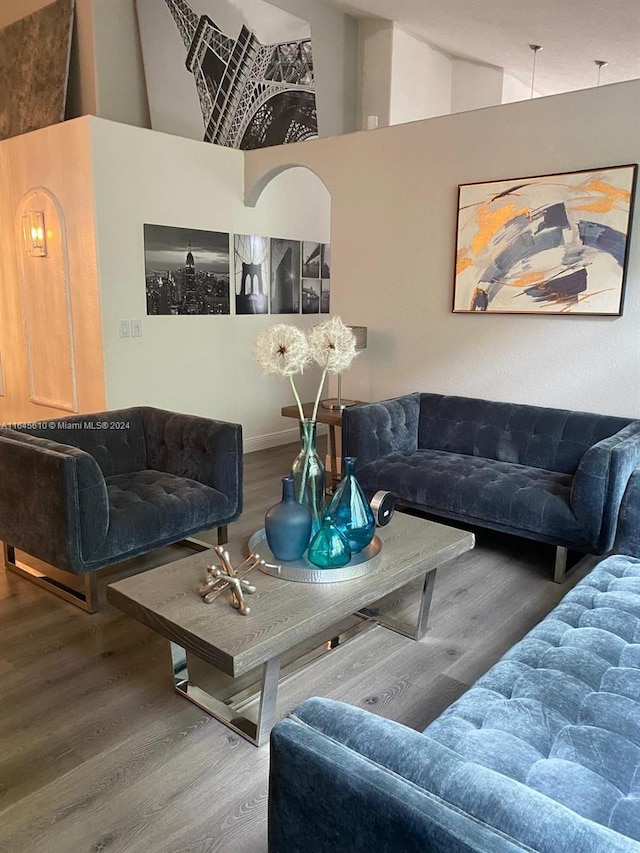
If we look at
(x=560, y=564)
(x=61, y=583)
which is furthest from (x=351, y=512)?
(x=61, y=583)

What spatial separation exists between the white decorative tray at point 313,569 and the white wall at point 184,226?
279 cm

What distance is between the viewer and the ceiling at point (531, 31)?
476cm

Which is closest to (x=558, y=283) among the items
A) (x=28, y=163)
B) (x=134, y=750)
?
(x=134, y=750)

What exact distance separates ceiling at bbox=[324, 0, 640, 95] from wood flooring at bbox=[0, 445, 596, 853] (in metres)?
4.23

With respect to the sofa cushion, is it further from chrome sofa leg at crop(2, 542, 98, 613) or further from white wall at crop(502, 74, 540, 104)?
white wall at crop(502, 74, 540, 104)

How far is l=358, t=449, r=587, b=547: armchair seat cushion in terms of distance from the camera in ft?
10.3

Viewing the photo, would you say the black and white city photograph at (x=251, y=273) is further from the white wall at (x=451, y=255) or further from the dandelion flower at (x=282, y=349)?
the dandelion flower at (x=282, y=349)

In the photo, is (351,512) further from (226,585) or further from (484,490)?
(484,490)

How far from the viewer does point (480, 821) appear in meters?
0.88

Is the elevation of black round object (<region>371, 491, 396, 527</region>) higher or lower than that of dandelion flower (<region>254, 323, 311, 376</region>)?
lower

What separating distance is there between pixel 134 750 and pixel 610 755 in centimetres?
139

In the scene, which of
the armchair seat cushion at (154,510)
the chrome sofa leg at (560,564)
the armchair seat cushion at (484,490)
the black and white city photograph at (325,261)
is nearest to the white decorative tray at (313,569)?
the armchair seat cushion at (154,510)

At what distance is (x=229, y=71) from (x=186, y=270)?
5.50ft

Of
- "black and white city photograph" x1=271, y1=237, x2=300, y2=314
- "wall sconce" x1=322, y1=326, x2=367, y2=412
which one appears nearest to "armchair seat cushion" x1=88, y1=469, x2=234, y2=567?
"wall sconce" x1=322, y1=326, x2=367, y2=412
